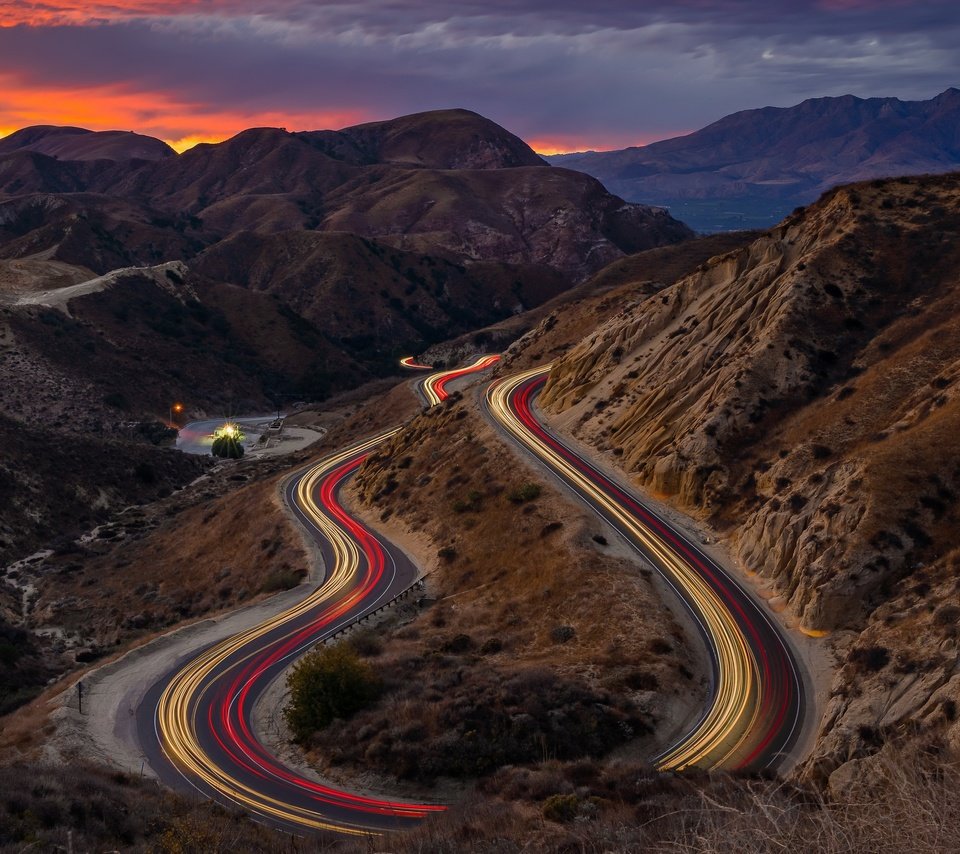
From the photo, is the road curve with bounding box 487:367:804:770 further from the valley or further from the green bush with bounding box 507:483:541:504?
the green bush with bounding box 507:483:541:504

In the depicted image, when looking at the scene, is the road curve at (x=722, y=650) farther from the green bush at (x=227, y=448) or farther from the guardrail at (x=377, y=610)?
the green bush at (x=227, y=448)

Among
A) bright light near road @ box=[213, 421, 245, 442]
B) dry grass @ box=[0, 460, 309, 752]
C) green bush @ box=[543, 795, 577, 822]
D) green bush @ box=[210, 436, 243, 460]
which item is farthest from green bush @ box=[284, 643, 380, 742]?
bright light near road @ box=[213, 421, 245, 442]

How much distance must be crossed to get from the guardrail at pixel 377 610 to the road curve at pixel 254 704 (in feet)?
2.04

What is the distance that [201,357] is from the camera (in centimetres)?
15012

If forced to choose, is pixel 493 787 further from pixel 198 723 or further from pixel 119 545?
pixel 119 545

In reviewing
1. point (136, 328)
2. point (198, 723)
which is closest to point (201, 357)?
point (136, 328)

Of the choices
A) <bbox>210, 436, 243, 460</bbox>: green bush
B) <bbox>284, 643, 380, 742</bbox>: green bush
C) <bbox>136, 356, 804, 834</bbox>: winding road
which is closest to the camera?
<bbox>136, 356, 804, 834</bbox>: winding road

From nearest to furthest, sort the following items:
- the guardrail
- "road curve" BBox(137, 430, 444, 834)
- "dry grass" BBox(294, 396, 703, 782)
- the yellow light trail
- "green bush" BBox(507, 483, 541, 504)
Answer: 1. "road curve" BBox(137, 430, 444, 834)
2. "dry grass" BBox(294, 396, 703, 782)
3. the yellow light trail
4. the guardrail
5. "green bush" BBox(507, 483, 541, 504)

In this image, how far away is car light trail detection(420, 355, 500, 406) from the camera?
343 ft

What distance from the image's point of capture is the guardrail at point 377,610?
158 ft

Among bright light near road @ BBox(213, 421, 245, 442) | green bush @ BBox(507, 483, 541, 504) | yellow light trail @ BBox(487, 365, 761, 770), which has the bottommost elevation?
yellow light trail @ BBox(487, 365, 761, 770)

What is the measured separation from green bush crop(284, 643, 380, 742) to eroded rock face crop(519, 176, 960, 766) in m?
17.7

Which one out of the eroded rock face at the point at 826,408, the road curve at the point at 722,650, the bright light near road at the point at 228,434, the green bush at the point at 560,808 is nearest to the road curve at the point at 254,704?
the green bush at the point at 560,808

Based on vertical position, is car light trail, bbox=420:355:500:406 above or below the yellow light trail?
above
